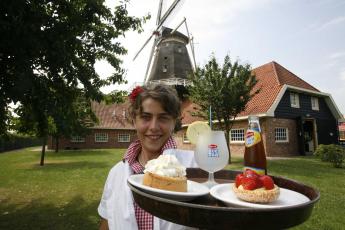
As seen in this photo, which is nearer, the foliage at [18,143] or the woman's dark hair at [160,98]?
the woman's dark hair at [160,98]

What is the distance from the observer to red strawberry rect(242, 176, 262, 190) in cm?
137

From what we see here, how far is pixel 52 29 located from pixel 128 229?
11.9ft

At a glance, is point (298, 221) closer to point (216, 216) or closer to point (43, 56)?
point (216, 216)

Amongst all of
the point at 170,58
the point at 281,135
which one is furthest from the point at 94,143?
the point at 281,135

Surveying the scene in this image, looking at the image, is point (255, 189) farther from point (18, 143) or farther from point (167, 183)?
point (18, 143)

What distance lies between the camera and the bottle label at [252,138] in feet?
5.48

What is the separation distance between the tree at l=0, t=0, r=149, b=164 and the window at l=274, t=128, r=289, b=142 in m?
16.8

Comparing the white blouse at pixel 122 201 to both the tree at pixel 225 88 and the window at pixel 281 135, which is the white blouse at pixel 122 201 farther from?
the window at pixel 281 135

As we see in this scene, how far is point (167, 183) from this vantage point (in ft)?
4.94

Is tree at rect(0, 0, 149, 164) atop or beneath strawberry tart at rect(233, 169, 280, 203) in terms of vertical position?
atop

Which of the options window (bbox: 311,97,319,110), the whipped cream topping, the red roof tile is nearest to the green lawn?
the whipped cream topping

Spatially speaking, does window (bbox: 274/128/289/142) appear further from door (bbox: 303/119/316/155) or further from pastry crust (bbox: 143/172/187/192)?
pastry crust (bbox: 143/172/187/192)

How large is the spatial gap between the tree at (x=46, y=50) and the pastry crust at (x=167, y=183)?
9.86ft

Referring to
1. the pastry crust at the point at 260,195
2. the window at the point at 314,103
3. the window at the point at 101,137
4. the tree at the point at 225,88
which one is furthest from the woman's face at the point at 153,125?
the window at the point at 101,137
